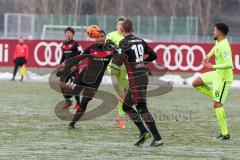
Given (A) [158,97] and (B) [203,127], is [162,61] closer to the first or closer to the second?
Answer: (A) [158,97]

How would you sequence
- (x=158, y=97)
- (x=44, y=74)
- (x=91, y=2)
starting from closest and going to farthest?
(x=158, y=97)
(x=44, y=74)
(x=91, y=2)

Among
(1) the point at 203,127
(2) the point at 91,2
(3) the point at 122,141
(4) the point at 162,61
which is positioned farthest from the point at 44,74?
(2) the point at 91,2

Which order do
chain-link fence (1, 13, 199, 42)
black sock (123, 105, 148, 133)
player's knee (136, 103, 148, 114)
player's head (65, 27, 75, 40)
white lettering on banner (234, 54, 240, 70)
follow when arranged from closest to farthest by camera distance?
player's knee (136, 103, 148, 114) < black sock (123, 105, 148, 133) < player's head (65, 27, 75, 40) < white lettering on banner (234, 54, 240, 70) < chain-link fence (1, 13, 199, 42)

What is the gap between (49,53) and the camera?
111 feet

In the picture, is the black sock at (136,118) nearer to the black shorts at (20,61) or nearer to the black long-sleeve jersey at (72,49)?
the black long-sleeve jersey at (72,49)

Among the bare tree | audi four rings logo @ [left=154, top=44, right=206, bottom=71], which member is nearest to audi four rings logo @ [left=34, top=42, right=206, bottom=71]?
audi four rings logo @ [left=154, top=44, right=206, bottom=71]

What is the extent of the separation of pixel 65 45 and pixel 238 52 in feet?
49.8

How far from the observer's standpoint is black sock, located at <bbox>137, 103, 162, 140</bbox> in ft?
39.7

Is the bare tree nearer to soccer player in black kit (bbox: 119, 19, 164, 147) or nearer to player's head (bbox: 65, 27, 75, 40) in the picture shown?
player's head (bbox: 65, 27, 75, 40)

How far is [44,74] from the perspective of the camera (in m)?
35.0

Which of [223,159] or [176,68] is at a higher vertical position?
[223,159]

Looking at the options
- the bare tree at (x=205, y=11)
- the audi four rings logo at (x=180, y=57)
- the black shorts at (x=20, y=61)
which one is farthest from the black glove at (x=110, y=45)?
the bare tree at (x=205, y=11)

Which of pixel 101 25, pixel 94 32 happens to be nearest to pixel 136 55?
pixel 94 32

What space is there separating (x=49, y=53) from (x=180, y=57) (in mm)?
5606
